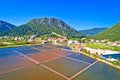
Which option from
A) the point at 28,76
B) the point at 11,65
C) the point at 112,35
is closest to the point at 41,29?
the point at 112,35

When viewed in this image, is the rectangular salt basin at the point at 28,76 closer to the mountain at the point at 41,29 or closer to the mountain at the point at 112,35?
the mountain at the point at 112,35

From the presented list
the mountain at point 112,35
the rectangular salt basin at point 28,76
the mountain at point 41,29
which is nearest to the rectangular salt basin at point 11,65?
the rectangular salt basin at point 28,76

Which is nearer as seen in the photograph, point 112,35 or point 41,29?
point 112,35

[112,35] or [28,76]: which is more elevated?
[112,35]

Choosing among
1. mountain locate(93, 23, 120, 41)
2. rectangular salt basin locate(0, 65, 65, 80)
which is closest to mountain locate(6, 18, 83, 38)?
mountain locate(93, 23, 120, 41)

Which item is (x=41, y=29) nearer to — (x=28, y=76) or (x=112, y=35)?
(x=112, y=35)

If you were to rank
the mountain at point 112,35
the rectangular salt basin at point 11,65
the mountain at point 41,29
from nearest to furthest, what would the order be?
the rectangular salt basin at point 11,65
the mountain at point 112,35
the mountain at point 41,29

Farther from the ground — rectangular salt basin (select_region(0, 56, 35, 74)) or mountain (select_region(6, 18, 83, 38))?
mountain (select_region(6, 18, 83, 38))

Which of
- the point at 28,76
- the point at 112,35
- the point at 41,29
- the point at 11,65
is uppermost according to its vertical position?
the point at 41,29

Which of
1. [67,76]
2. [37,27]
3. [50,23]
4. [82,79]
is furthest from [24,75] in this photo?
[50,23]

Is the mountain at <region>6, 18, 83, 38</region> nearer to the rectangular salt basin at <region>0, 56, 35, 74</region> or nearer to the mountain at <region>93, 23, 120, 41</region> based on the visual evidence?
the mountain at <region>93, 23, 120, 41</region>

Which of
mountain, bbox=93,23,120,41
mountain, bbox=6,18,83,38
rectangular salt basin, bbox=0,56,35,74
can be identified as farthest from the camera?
mountain, bbox=6,18,83,38

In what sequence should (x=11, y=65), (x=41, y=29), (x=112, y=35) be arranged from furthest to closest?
(x=41, y=29) → (x=112, y=35) → (x=11, y=65)
